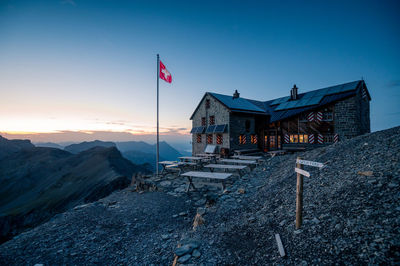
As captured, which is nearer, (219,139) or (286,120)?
(286,120)

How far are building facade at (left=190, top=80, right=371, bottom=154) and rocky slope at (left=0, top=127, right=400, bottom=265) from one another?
39.9 ft

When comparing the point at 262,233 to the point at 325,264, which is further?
the point at 262,233

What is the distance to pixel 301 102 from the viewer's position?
2006 centimetres

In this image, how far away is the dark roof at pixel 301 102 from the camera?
17.0 metres

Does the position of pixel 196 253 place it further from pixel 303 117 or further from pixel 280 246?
pixel 303 117

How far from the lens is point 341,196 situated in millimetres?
3533

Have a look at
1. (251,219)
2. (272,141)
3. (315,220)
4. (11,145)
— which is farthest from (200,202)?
→ (11,145)

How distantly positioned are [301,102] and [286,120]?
3.69m

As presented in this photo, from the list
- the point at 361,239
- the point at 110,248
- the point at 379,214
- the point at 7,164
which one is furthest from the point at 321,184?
the point at 7,164

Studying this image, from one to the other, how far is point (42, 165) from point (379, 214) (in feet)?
206

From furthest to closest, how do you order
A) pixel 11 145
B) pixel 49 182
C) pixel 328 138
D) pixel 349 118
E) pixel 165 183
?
1. pixel 11 145
2. pixel 49 182
3. pixel 328 138
4. pixel 349 118
5. pixel 165 183

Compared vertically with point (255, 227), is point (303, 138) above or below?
above

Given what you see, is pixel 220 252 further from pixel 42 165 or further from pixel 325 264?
pixel 42 165

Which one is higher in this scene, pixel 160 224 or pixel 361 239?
pixel 361 239
